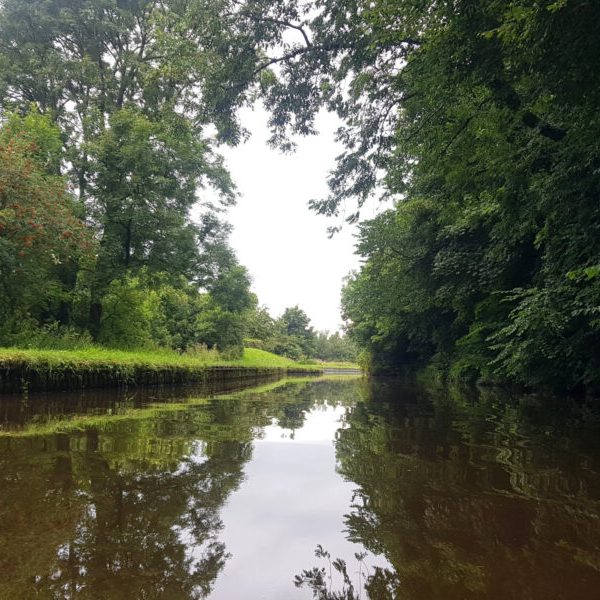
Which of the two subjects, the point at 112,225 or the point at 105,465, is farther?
the point at 112,225

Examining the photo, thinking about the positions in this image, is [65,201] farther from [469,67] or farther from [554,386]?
[554,386]

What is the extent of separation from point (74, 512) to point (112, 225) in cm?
1219

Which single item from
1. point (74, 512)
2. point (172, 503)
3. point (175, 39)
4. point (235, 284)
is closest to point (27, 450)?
point (74, 512)

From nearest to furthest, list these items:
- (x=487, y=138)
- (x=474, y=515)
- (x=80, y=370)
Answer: (x=474, y=515), (x=487, y=138), (x=80, y=370)

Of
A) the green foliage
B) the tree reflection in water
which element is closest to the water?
the tree reflection in water

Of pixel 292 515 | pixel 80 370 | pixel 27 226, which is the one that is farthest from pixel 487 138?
pixel 27 226

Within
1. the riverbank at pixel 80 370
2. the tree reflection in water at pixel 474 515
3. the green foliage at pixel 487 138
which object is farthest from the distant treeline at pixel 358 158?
the riverbank at pixel 80 370

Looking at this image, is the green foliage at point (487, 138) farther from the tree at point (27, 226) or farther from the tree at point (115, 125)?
the tree at point (27, 226)

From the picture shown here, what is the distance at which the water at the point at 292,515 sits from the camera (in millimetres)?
1431

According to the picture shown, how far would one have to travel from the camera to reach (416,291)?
13492 millimetres

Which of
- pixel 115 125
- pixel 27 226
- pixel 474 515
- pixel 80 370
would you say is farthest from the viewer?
pixel 115 125

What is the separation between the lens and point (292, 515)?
2.07 m

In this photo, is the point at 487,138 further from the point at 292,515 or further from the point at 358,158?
the point at 292,515

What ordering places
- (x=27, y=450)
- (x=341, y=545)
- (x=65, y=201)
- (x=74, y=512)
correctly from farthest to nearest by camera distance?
(x=65, y=201), (x=27, y=450), (x=74, y=512), (x=341, y=545)
